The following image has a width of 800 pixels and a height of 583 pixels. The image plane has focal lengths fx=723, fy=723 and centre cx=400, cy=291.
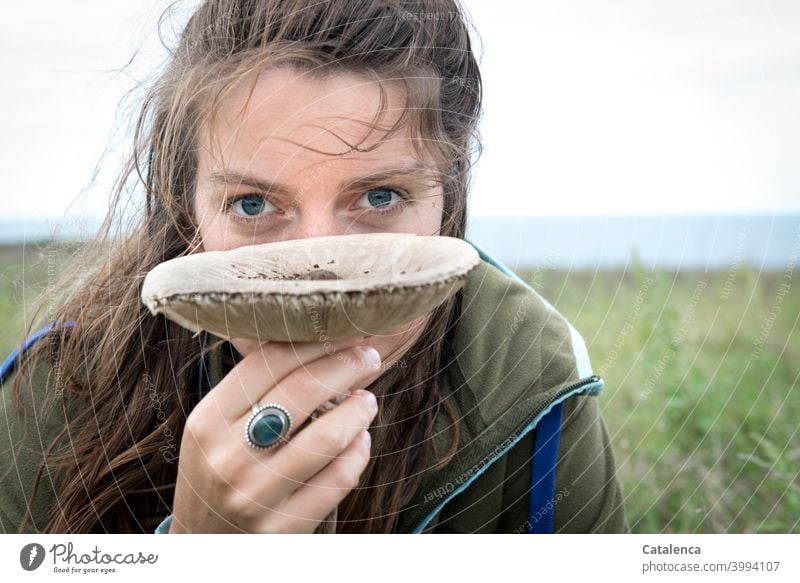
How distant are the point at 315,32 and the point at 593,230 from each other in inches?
16.8

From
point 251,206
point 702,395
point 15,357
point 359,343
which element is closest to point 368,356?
point 359,343

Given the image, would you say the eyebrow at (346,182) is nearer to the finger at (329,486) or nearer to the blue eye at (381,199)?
the blue eye at (381,199)

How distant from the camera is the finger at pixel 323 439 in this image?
647 millimetres

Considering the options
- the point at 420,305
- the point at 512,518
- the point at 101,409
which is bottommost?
the point at 512,518

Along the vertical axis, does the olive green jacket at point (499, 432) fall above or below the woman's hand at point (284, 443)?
below

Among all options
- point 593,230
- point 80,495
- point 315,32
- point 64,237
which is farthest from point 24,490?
point 593,230

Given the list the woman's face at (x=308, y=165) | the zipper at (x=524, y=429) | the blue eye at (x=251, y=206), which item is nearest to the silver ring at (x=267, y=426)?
the woman's face at (x=308, y=165)

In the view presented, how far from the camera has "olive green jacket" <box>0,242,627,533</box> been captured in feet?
3.04

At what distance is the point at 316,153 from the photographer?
2.52 feet

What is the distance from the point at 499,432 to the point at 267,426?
1.22 ft

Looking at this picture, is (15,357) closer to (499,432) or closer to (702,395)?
(499,432)

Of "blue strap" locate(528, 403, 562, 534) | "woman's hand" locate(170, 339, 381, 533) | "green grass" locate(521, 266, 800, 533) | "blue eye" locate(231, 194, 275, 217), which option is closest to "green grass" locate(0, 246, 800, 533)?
"green grass" locate(521, 266, 800, 533)

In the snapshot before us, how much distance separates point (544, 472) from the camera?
952mm
